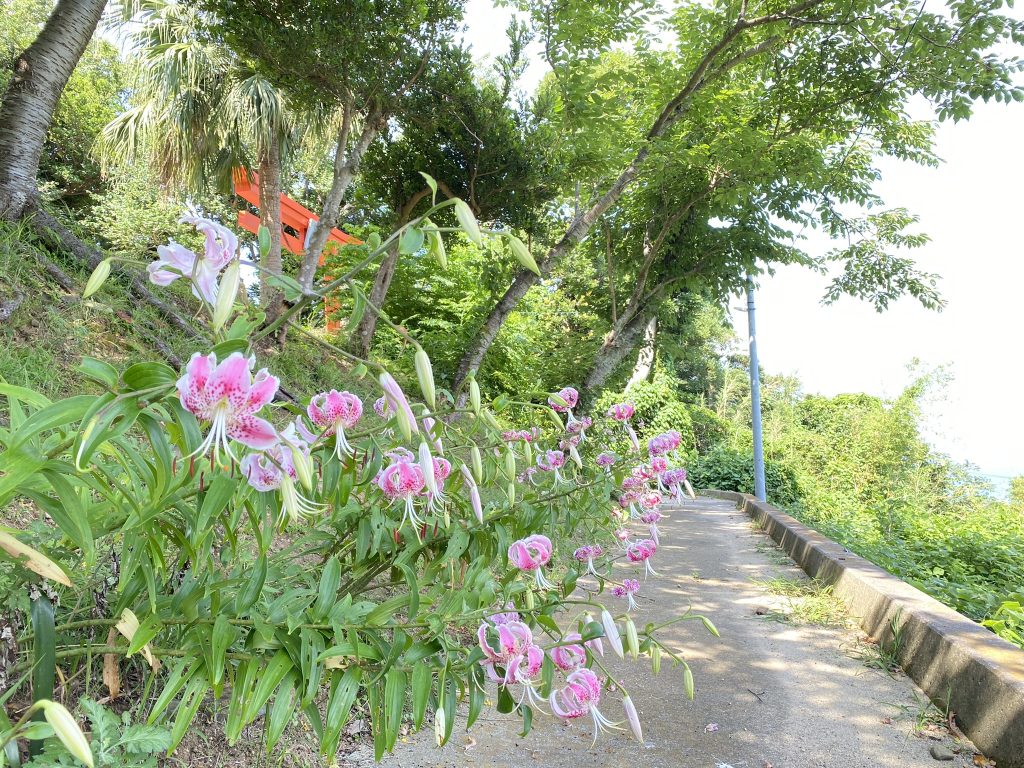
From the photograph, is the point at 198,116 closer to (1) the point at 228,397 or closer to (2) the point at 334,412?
(2) the point at 334,412

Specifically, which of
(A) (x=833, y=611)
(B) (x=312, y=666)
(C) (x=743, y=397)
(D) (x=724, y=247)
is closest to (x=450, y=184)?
(D) (x=724, y=247)

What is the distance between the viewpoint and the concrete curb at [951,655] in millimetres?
1527

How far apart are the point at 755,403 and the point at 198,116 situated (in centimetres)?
769

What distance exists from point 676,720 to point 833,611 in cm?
150

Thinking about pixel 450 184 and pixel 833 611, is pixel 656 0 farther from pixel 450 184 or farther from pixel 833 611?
pixel 833 611

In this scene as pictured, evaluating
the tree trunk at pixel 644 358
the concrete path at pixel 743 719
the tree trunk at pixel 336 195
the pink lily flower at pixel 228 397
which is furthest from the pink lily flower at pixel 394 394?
the tree trunk at pixel 644 358

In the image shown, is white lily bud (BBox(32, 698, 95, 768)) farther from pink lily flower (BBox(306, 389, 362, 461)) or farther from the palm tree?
the palm tree

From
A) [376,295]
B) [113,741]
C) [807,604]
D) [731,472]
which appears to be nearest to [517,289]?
[376,295]

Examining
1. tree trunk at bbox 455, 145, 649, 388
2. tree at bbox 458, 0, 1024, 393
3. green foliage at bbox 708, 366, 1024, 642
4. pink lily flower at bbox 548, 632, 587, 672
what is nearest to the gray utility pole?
green foliage at bbox 708, 366, 1024, 642

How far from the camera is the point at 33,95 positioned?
307cm

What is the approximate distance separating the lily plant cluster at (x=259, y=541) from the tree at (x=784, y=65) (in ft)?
13.1

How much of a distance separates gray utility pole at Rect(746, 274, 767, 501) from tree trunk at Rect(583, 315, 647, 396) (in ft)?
4.64

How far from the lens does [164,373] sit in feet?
2.09

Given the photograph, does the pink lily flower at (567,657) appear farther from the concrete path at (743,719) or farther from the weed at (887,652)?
the weed at (887,652)
